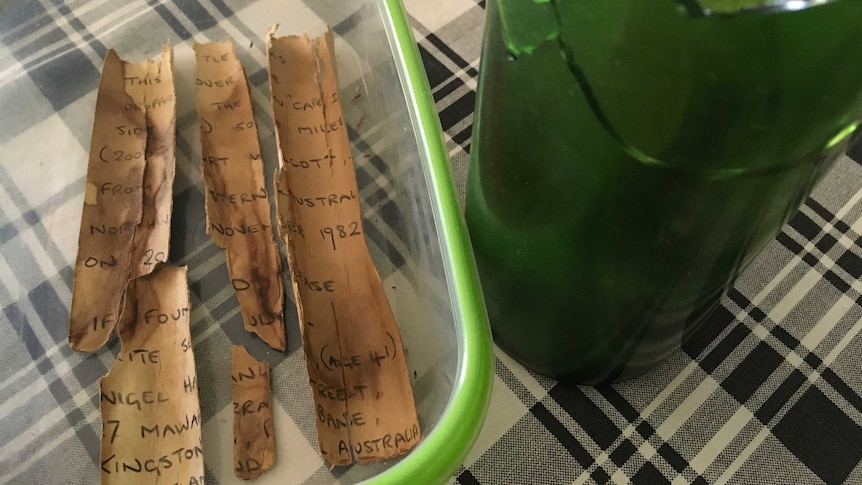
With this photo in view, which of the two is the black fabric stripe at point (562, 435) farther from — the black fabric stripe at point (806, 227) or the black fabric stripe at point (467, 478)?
the black fabric stripe at point (806, 227)

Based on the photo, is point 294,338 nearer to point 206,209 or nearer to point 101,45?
point 206,209

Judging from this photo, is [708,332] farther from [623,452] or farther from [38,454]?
[38,454]

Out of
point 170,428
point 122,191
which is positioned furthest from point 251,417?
point 122,191

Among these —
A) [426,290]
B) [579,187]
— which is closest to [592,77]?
[579,187]

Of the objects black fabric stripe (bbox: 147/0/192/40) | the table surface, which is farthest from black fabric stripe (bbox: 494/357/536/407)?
black fabric stripe (bbox: 147/0/192/40)

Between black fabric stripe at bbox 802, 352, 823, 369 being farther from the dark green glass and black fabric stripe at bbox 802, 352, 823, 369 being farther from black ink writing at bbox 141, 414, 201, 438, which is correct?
black ink writing at bbox 141, 414, 201, 438
